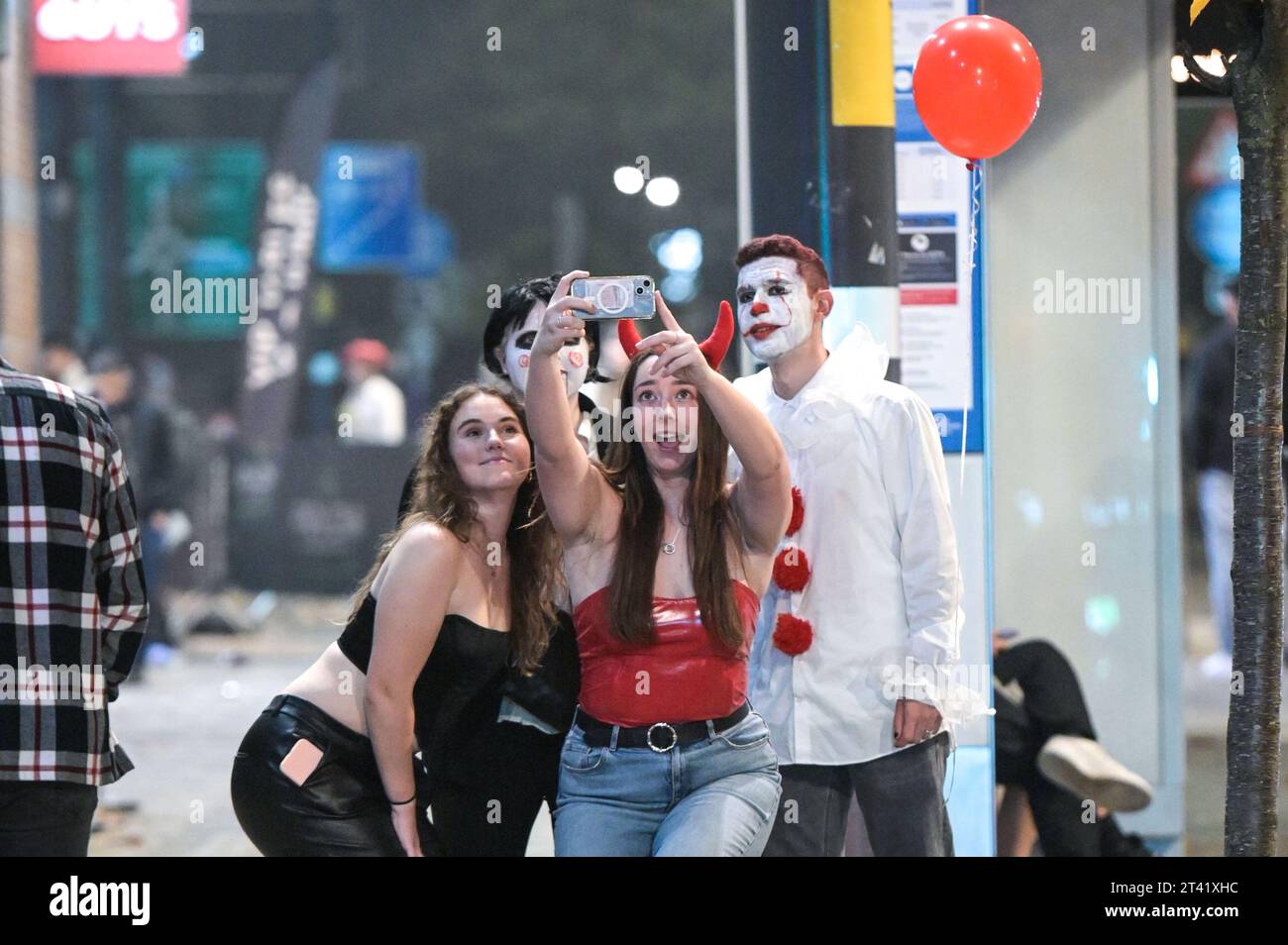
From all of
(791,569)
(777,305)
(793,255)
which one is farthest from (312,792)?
(793,255)

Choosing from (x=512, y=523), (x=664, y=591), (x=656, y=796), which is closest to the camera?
(x=656, y=796)

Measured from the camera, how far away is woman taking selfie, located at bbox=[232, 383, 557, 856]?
361 cm

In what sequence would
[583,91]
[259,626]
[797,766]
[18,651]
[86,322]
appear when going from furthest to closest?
[583,91] → [86,322] → [259,626] → [797,766] → [18,651]

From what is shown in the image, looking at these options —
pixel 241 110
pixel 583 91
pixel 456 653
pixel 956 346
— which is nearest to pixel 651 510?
pixel 456 653

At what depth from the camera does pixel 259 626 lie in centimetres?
1141

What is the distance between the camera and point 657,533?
3.63 meters

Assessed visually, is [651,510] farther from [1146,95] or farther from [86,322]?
[86,322]

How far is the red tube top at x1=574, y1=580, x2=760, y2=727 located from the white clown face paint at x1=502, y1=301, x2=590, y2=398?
0.63 metres

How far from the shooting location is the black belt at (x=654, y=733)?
3.44 meters

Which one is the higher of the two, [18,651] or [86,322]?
[86,322]

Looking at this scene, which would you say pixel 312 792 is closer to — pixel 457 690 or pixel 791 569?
pixel 457 690

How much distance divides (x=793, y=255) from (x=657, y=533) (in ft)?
2.81

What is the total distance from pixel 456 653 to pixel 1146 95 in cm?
322

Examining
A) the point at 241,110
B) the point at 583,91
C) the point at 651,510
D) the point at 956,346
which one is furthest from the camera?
the point at 583,91
